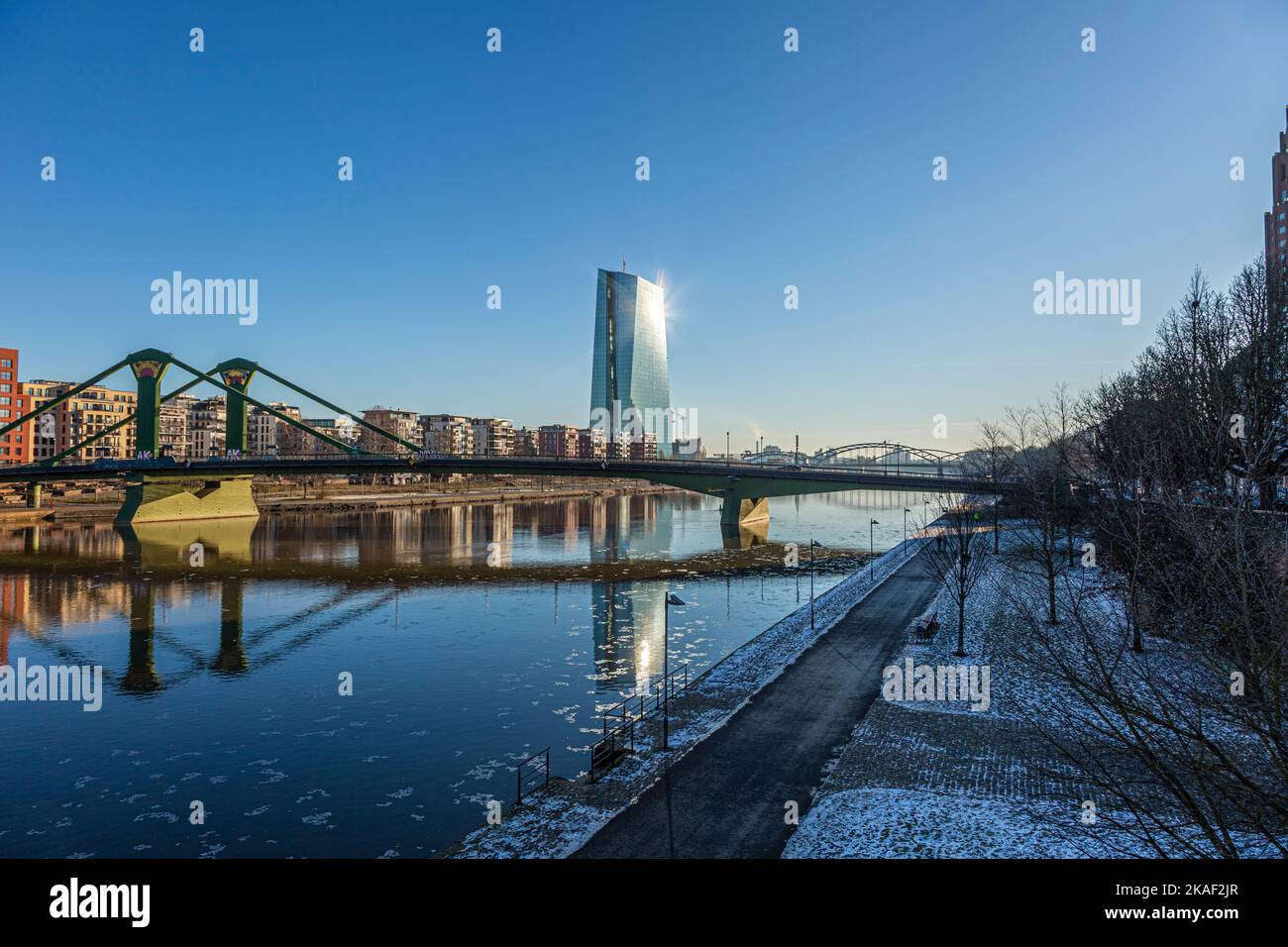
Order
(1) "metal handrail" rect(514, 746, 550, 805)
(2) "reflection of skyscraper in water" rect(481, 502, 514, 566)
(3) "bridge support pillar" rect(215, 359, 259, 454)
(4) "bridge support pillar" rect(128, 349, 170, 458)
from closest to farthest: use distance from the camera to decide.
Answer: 1. (1) "metal handrail" rect(514, 746, 550, 805)
2. (2) "reflection of skyscraper in water" rect(481, 502, 514, 566)
3. (4) "bridge support pillar" rect(128, 349, 170, 458)
4. (3) "bridge support pillar" rect(215, 359, 259, 454)

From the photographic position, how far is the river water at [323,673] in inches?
655

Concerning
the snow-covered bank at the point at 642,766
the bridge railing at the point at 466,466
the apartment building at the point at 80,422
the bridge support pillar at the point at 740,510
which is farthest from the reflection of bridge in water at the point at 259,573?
the apartment building at the point at 80,422

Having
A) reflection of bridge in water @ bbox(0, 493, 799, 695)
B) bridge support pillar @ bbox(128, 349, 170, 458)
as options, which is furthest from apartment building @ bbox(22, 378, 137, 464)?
reflection of bridge in water @ bbox(0, 493, 799, 695)

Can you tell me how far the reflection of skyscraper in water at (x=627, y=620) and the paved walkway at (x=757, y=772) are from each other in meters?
6.31

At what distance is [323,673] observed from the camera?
29.4 m

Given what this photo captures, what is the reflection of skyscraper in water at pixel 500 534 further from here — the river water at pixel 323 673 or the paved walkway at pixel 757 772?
the paved walkway at pixel 757 772

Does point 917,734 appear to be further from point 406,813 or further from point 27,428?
point 27,428

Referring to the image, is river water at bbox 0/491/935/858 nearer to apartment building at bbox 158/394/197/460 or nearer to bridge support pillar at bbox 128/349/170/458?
bridge support pillar at bbox 128/349/170/458

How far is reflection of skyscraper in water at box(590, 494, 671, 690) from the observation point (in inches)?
1134

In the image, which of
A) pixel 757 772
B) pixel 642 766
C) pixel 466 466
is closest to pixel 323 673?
pixel 642 766

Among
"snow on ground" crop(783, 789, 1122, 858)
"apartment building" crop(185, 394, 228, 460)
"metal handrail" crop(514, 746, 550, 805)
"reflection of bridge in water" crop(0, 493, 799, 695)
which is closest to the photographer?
"snow on ground" crop(783, 789, 1122, 858)

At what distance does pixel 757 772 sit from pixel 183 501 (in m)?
105

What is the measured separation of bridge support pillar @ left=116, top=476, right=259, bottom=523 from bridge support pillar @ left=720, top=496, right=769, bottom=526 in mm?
67540

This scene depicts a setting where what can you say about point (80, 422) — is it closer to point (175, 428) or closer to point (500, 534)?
point (175, 428)
